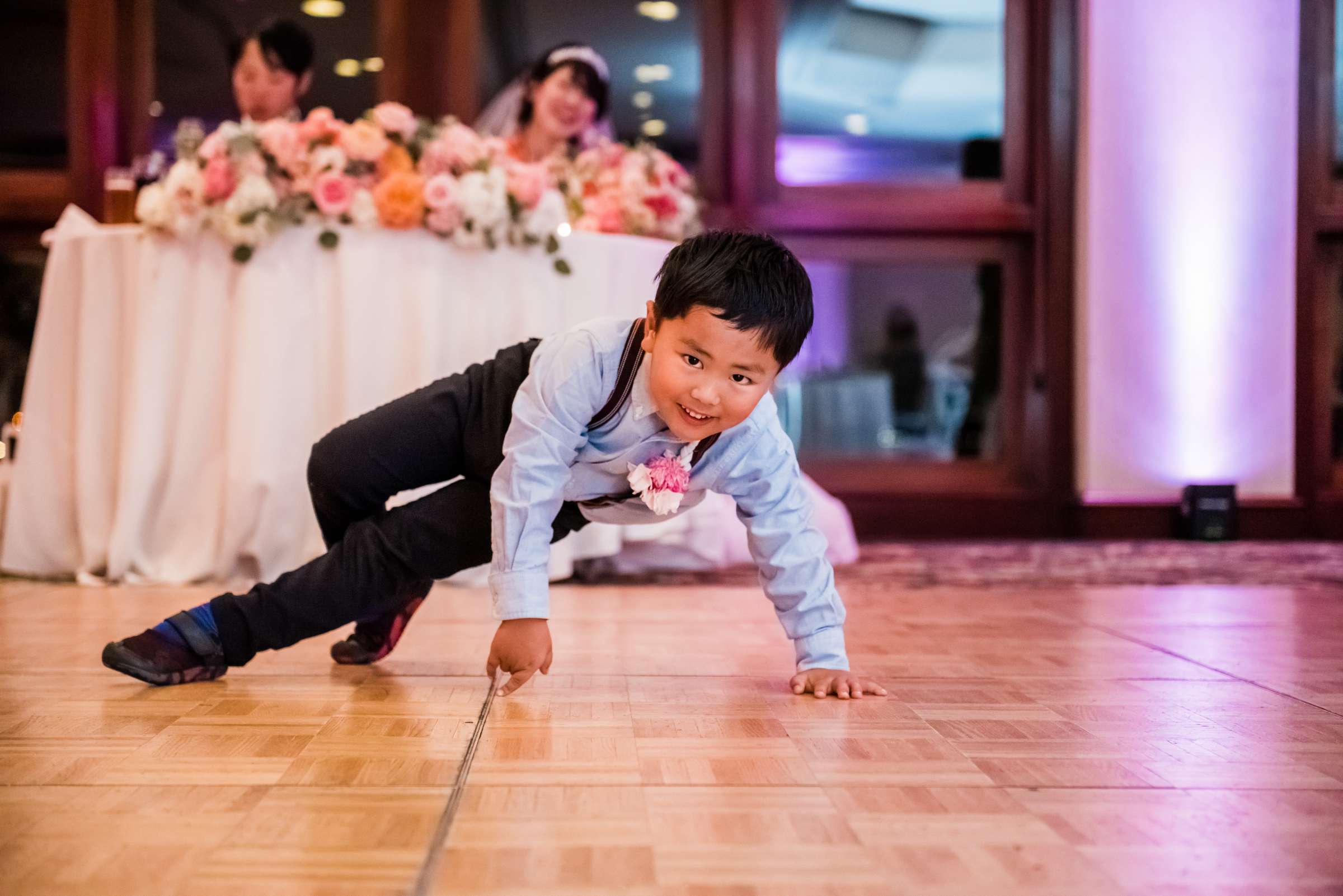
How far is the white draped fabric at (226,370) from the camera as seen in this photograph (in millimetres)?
2623

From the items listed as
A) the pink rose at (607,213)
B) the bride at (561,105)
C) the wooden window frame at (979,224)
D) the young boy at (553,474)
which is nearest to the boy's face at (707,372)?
the young boy at (553,474)

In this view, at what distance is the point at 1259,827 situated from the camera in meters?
0.95

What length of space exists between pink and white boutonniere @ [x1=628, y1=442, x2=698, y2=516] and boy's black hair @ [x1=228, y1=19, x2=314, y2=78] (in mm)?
2581

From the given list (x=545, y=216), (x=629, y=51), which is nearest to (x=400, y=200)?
(x=545, y=216)

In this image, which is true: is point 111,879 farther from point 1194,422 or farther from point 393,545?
point 1194,422

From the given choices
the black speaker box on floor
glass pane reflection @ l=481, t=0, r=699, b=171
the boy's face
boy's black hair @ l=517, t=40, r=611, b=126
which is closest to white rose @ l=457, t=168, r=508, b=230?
boy's black hair @ l=517, t=40, r=611, b=126

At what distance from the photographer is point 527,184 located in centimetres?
266

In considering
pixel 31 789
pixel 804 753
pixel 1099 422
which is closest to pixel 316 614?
pixel 31 789

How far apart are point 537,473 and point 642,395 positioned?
150 mm

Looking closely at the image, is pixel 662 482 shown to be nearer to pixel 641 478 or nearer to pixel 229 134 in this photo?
pixel 641 478

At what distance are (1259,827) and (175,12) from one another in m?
4.37

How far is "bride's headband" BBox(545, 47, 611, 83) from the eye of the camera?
3521 mm

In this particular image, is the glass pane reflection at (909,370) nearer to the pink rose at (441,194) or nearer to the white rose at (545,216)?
the white rose at (545,216)

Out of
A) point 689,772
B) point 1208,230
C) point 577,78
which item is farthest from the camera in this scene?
point 1208,230
